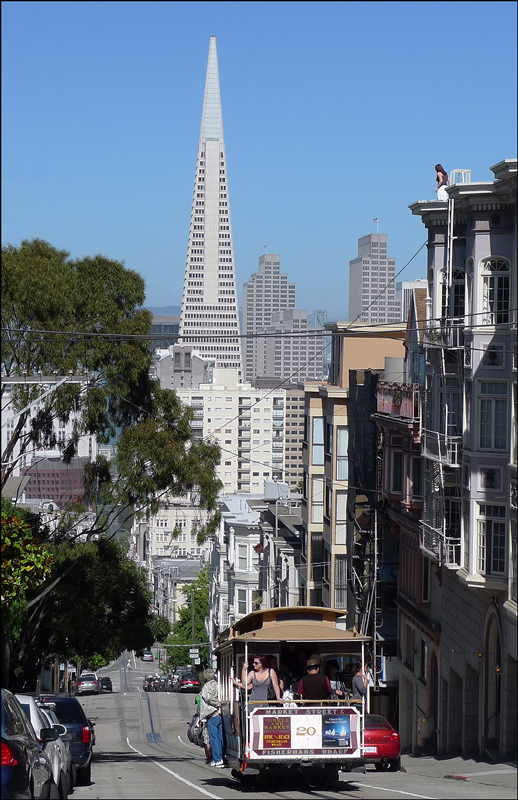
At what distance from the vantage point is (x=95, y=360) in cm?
2523

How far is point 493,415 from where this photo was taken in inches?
1049

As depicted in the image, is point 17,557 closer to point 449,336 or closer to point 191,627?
point 449,336

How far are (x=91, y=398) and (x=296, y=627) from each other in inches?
352

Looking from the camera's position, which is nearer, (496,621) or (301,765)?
(301,765)

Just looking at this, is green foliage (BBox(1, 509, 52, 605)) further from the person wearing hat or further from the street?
the person wearing hat

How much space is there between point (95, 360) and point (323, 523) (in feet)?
94.0

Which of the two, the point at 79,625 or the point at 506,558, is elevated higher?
the point at 506,558

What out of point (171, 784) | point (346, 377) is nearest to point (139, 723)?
point (346, 377)

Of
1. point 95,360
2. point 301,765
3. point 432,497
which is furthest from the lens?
point 432,497

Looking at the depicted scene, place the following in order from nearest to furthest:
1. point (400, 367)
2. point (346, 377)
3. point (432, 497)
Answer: point (432, 497), point (400, 367), point (346, 377)

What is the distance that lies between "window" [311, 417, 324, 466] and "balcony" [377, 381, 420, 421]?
1133 cm

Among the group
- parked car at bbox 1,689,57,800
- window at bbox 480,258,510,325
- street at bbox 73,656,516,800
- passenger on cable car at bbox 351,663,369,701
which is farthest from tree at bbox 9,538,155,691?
parked car at bbox 1,689,57,800

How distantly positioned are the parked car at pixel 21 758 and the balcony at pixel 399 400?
2211 centimetres

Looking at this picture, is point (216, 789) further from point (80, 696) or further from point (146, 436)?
point (80, 696)
